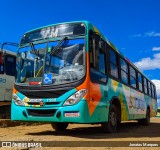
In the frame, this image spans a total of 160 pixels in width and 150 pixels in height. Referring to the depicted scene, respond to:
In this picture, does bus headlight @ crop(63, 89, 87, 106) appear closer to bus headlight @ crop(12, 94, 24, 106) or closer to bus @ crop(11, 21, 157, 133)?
bus @ crop(11, 21, 157, 133)

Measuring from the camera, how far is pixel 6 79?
Result: 15570 millimetres

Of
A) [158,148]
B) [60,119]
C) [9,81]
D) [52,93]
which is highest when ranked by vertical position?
[9,81]

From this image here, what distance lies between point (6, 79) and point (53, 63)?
704 cm

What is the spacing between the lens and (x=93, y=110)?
29.0 feet

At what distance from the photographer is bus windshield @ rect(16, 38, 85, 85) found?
8.78 metres

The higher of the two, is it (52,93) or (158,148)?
(52,93)

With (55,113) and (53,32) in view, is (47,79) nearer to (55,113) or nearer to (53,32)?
(55,113)

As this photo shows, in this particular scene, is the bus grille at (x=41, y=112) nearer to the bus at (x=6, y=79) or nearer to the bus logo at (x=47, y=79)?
the bus logo at (x=47, y=79)

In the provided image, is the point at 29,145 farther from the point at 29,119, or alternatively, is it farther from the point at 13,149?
the point at 29,119

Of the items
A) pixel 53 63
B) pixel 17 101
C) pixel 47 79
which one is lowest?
pixel 17 101

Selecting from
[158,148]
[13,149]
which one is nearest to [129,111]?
[158,148]

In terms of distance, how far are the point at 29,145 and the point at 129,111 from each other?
256 inches

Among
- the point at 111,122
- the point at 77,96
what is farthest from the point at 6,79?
the point at 77,96

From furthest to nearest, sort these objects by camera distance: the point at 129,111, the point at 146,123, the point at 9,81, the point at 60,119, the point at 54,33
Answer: the point at 146,123 < the point at 9,81 < the point at 129,111 < the point at 54,33 < the point at 60,119
